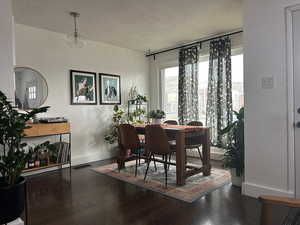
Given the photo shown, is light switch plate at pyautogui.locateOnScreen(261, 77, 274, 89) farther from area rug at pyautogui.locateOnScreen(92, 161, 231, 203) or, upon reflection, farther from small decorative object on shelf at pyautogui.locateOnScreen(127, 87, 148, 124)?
small decorative object on shelf at pyautogui.locateOnScreen(127, 87, 148, 124)

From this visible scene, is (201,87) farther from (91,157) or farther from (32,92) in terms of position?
(32,92)

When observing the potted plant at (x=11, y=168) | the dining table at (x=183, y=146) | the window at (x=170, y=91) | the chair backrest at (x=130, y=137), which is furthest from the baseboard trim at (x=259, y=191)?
the window at (x=170, y=91)

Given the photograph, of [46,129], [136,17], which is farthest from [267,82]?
[46,129]

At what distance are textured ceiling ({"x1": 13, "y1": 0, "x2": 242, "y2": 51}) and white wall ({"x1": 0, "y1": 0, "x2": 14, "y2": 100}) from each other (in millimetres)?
1076

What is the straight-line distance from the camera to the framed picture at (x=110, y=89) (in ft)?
15.7

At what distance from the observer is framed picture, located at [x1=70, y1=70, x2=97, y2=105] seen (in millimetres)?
4289

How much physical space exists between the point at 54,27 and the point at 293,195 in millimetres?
4347

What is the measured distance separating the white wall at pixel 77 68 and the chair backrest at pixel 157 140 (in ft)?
6.11

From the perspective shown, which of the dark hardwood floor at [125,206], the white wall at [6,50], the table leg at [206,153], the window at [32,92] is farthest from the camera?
the window at [32,92]

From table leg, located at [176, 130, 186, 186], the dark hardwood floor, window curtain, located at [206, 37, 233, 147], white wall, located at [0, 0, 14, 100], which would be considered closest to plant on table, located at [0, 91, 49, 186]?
white wall, located at [0, 0, 14, 100]

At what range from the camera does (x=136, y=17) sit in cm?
349

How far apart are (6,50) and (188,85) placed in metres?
3.66

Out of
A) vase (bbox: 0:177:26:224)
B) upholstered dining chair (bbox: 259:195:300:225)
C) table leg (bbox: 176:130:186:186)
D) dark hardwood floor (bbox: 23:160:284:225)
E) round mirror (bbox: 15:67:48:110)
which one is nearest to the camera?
upholstered dining chair (bbox: 259:195:300:225)

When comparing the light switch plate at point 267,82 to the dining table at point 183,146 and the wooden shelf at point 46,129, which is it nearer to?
the dining table at point 183,146
